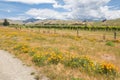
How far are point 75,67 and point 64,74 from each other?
5.18 ft

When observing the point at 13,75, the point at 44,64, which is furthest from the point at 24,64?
the point at 13,75

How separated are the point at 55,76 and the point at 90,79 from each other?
1.68 metres

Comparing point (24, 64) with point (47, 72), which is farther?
point (24, 64)

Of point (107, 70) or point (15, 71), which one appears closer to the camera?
point (107, 70)

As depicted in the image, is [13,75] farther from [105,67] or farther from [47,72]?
[105,67]

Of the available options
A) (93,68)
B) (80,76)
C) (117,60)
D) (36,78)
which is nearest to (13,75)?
(36,78)

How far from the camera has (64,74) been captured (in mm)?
10508

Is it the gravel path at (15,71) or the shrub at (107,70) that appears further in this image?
the shrub at (107,70)

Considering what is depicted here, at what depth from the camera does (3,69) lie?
39.5ft

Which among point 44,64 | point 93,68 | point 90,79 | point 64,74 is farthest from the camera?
point 44,64

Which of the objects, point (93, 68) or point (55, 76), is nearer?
point (55, 76)

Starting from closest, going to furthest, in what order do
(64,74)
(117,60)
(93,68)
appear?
(64,74) < (93,68) < (117,60)

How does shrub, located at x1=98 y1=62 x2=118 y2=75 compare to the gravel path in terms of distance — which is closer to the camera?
the gravel path

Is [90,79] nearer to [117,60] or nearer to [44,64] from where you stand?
[44,64]
